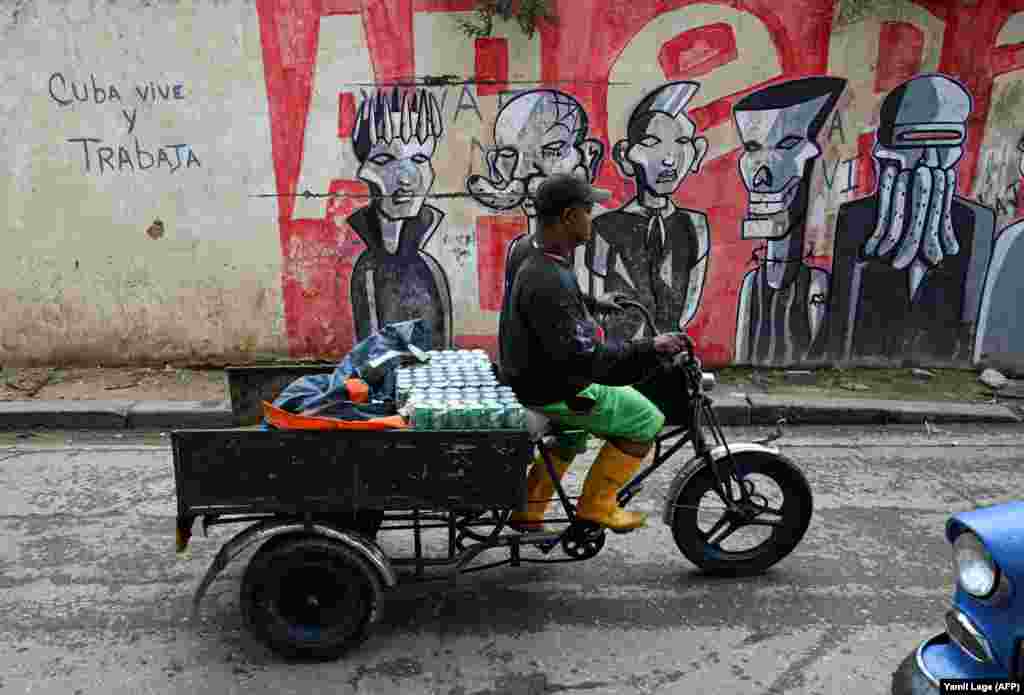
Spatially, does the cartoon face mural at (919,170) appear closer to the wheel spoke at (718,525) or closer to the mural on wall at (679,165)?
the mural on wall at (679,165)

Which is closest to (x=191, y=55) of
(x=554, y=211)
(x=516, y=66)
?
(x=516, y=66)

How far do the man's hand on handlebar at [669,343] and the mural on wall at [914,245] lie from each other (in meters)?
4.32

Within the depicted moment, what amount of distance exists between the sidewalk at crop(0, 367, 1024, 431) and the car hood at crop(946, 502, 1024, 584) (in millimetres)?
3873

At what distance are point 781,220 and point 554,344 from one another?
4.45 meters

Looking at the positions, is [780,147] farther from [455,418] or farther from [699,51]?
[455,418]

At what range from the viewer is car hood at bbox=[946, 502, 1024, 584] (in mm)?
2176

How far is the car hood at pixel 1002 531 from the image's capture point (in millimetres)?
2176

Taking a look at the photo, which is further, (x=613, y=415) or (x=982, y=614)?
(x=613, y=415)

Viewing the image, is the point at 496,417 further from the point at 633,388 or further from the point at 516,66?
the point at 516,66

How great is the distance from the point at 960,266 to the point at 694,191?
2375 millimetres

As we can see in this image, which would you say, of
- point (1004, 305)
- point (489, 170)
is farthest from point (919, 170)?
point (489, 170)

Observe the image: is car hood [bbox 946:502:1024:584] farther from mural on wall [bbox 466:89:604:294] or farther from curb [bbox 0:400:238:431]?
curb [bbox 0:400:238:431]

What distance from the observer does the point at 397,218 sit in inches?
277

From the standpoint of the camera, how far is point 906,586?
373 cm
